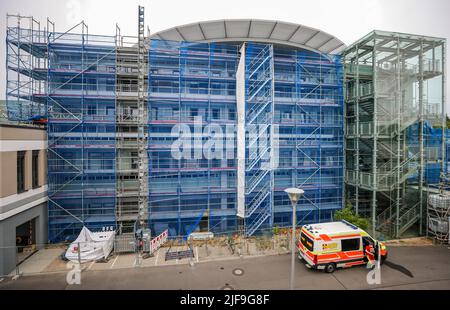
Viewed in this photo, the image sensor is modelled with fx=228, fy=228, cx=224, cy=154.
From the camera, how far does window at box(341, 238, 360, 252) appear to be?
10.3 m

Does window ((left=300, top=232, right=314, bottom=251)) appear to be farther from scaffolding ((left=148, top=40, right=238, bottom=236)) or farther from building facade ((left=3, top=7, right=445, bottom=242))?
scaffolding ((left=148, top=40, right=238, bottom=236))

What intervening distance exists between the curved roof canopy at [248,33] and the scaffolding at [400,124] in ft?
11.8

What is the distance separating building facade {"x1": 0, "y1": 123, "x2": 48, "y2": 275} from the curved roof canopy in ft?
35.8

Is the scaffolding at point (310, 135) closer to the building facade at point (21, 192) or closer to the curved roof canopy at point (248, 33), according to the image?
the curved roof canopy at point (248, 33)

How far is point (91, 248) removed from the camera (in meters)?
11.5

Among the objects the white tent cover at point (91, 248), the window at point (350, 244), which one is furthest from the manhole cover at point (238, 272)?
the white tent cover at point (91, 248)

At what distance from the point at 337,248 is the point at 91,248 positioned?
1186cm

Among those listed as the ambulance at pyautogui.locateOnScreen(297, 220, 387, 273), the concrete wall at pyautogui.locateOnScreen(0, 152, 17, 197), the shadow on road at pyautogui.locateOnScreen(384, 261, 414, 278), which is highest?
the concrete wall at pyautogui.locateOnScreen(0, 152, 17, 197)

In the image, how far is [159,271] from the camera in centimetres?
1056

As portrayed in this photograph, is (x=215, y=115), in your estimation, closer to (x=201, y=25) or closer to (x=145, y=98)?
(x=145, y=98)

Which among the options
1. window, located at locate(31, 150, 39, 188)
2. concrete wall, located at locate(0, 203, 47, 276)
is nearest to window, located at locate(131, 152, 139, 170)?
window, located at locate(31, 150, 39, 188)

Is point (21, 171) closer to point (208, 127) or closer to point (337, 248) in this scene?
point (208, 127)

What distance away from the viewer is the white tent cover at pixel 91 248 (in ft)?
37.3
